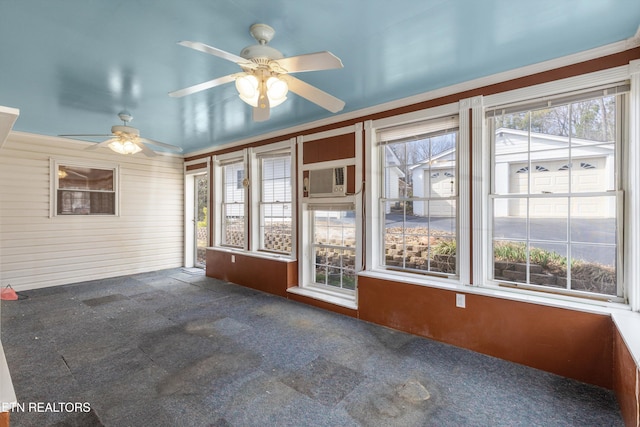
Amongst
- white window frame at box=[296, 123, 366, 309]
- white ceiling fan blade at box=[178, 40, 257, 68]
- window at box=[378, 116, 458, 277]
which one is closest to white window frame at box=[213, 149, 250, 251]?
white window frame at box=[296, 123, 366, 309]

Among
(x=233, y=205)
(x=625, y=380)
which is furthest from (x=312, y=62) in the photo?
(x=233, y=205)

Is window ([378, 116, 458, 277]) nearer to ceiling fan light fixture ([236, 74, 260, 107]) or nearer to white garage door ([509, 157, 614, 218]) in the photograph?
white garage door ([509, 157, 614, 218])

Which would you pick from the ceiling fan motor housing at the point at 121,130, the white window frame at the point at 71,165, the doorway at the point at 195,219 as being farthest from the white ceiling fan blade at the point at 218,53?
the doorway at the point at 195,219

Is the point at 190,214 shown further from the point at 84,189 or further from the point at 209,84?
the point at 209,84

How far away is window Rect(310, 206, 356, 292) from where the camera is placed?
4.02 m

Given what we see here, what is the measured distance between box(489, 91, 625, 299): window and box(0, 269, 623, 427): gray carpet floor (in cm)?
87

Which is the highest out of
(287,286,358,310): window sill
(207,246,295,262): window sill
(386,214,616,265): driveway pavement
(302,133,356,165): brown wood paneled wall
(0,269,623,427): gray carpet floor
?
(302,133,356,165): brown wood paneled wall

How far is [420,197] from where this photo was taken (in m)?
3.35

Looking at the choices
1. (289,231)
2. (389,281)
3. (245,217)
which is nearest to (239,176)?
(245,217)

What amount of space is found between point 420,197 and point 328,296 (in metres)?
1.79

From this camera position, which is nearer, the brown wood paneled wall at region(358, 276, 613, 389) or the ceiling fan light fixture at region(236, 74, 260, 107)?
the ceiling fan light fixture at region(236, 74, 260, 107)

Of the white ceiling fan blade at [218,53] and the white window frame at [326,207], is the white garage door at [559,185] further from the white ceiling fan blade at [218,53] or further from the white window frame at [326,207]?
the white ceiling fan blade at [218,53]

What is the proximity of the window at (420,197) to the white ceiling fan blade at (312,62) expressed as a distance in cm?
184

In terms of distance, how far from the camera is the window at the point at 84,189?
16.5 ft
